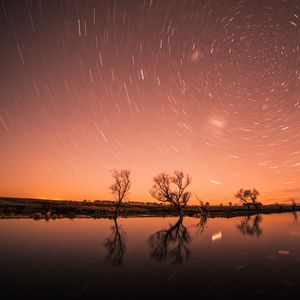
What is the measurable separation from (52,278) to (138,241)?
465 inches

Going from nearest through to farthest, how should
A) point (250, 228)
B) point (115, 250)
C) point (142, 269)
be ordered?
point (142, 269), point (115, 250), point (250, 228)

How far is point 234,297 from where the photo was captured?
9.40 meters

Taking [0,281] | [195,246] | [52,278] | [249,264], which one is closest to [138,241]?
[195,246]

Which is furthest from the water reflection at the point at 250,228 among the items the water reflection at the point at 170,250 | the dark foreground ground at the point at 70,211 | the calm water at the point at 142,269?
the dark foreground ground at the point at 70,211

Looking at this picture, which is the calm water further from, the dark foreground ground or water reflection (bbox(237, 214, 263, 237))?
the dark foreground ground

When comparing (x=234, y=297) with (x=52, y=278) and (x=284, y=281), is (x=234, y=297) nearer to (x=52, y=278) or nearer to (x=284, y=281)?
(x=284, y=281)

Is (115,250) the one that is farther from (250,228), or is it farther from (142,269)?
(250,228)

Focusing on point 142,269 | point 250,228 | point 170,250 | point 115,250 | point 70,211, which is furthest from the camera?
point 70,211

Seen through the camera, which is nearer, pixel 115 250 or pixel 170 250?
pixel 115 250

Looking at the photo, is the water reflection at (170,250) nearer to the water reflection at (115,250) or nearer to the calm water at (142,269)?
the calm water at (142,269)

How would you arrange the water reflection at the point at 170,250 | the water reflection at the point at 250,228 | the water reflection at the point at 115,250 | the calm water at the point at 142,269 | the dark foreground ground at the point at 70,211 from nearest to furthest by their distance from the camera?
the calm water at the point at 142,269, the water reflection at the point at 115,250, the water reflection at the point at 170,250, the water reflection at the point at 250,228, the dark foreground ground at the point at 70,211

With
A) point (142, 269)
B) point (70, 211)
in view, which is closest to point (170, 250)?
point (142, 269)

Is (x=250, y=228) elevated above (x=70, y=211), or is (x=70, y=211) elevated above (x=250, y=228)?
(x=70, y=211)

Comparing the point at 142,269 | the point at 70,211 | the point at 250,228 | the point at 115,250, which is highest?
the point at 70,211
